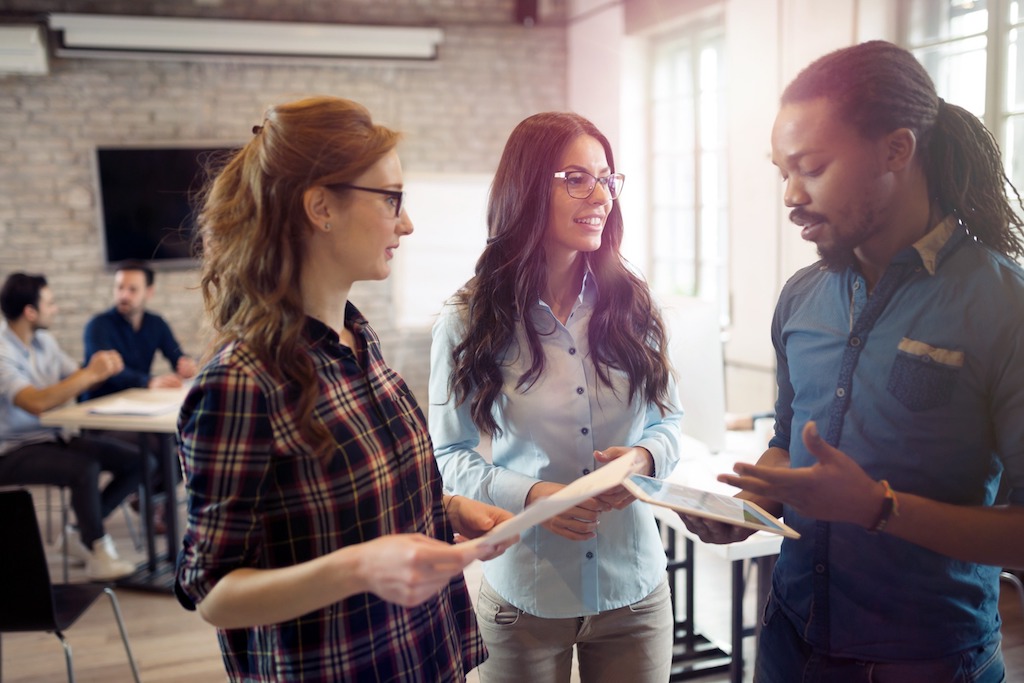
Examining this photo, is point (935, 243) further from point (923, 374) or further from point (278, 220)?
point (278, 220)

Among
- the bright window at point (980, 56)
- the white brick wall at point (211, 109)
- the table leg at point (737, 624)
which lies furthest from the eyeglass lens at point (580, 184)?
the white brick wall at point (211, 109)

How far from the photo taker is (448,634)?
138 centimetres

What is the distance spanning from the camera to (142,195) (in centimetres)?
634

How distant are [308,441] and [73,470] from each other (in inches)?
135

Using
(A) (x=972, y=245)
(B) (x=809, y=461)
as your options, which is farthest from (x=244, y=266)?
(A) (x=972, y=245)

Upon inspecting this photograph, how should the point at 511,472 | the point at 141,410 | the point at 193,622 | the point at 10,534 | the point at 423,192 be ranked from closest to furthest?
the point at 511,472, the point at 10,534, the point at 193,622, the point at 141,410, the point at 423,192

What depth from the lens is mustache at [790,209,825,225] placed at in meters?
1.29

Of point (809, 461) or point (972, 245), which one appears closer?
point (972, 245)

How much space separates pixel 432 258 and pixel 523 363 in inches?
209

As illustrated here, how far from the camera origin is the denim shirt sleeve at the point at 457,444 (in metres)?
1.66

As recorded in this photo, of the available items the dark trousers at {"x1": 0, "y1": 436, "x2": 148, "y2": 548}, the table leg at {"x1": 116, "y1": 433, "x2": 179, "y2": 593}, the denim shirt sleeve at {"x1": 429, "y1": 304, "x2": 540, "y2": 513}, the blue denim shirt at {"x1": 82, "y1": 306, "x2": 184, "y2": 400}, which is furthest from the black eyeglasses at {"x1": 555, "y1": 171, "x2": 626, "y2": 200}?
the blue denim shirt at {"x1": 82, "y1": 306, "x2": 184, "y2": 400}

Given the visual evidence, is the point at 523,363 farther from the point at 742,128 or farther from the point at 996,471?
the point at 742,128

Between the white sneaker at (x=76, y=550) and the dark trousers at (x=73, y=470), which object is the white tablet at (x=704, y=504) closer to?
the dark trousers at (x=73, y=470)

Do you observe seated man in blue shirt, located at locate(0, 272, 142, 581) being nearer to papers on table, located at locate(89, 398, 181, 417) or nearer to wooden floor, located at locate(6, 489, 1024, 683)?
papers on table, located at locate(89, 398, 181, 417)
